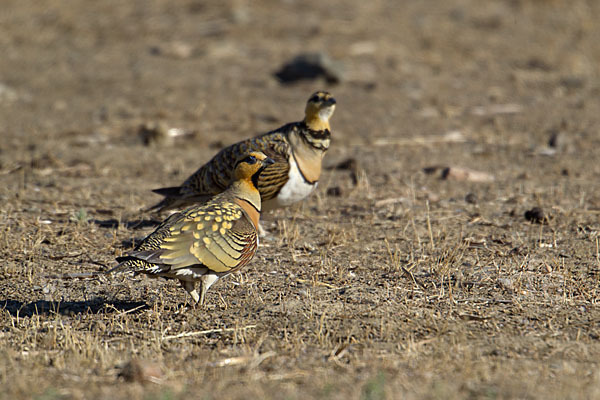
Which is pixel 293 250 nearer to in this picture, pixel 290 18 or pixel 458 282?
pixel 458 282

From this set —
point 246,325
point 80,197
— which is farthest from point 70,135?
point 246,325

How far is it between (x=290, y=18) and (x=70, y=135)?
760cm

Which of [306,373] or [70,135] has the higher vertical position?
[306,373]

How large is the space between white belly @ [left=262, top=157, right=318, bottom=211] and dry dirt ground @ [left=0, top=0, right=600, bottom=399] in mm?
335

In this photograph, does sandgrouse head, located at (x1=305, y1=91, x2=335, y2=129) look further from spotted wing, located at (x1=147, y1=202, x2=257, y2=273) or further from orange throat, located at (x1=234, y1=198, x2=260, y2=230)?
spotted wing, located at (x1=147, y1=202, x2=257, y2=273)

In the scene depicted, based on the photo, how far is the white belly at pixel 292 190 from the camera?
21.6 feet

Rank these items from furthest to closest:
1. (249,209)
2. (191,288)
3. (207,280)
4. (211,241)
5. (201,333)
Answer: (249,209) → (191,288) → (207,280) → (211,241) → (201,333)

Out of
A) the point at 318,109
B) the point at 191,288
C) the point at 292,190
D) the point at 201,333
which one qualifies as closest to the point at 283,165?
the point at 292,190

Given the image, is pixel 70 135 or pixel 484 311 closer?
pixel 484 311

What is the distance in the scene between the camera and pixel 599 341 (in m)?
4.55

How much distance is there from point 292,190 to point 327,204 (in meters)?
1.39

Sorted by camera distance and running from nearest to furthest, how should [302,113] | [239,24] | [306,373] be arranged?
1. [306,373]
2. [302,113]
3. [239,24]

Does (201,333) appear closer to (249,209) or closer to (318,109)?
(249,209)

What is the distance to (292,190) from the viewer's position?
21.7 ft
